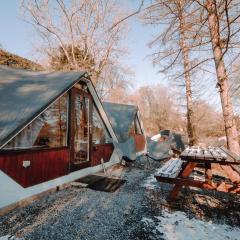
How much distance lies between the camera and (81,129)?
7078mm

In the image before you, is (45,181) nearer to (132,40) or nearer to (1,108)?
(1,108)

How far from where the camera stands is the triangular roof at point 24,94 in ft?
13.3

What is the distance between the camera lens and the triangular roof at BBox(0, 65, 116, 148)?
4047 millimetres

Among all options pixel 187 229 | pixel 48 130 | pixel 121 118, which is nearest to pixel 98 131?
pixel 48 130

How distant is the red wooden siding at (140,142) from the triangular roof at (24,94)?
24.7 ft

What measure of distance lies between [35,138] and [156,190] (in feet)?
10.2

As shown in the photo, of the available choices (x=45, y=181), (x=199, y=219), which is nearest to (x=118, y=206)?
(x=199, y=219)

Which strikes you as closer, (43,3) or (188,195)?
(188,195)

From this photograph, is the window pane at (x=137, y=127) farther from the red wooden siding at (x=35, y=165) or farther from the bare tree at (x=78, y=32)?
the red wooden siding at (x=35, y=165)

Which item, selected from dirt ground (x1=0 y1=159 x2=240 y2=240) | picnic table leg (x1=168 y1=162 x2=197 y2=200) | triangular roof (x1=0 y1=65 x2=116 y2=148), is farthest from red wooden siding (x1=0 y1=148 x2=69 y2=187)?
picnic table leg (x1=168 y1=162 x2=197 y2=200)

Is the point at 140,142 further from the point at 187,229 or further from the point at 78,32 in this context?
the point at 78,32

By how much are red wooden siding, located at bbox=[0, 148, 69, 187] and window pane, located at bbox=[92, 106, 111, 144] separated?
6.92ft

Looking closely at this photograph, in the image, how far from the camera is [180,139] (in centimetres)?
1422

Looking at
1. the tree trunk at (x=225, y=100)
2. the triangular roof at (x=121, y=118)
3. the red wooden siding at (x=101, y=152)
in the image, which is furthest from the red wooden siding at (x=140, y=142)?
the tree trunk at (x=225, y=100)
